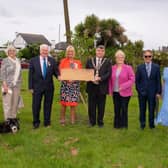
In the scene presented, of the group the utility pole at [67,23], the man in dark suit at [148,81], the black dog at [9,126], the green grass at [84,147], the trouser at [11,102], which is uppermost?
the utility pole at [67,23]

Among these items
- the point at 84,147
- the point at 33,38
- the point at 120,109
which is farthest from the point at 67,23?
the point at 33,38

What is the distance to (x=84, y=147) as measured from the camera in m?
8.78

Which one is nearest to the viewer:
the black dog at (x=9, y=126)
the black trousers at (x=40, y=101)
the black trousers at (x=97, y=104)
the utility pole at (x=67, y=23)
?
the black dog at (x=9, y=126)

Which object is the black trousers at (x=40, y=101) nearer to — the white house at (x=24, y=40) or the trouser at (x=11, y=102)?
the trouser at (x=11, y=102)

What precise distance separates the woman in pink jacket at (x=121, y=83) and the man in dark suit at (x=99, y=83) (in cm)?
16

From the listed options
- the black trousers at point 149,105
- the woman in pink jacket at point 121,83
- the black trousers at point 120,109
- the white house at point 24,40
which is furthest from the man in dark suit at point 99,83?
the white house at point 24,40

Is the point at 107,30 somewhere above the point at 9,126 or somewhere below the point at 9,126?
above

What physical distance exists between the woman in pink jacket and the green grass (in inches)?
22.3

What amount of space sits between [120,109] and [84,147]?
7.24ft

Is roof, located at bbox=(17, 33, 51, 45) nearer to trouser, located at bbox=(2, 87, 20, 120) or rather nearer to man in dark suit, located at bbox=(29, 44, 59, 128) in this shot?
trouser, located at bbox=(2, 87, 20, 120)

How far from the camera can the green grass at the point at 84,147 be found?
764 centimetres

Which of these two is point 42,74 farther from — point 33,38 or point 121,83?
point 33,38

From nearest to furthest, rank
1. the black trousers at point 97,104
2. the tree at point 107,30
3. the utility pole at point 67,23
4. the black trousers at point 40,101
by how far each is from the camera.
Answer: the black trousers at point 40,101 < the black trousers at point 97,104 < the utility pole at point 67,23 < the tree at point 107,30

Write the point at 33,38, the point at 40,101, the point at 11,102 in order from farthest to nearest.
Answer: the point at 33,38 < the point at 11,102 < the point at 40,101
